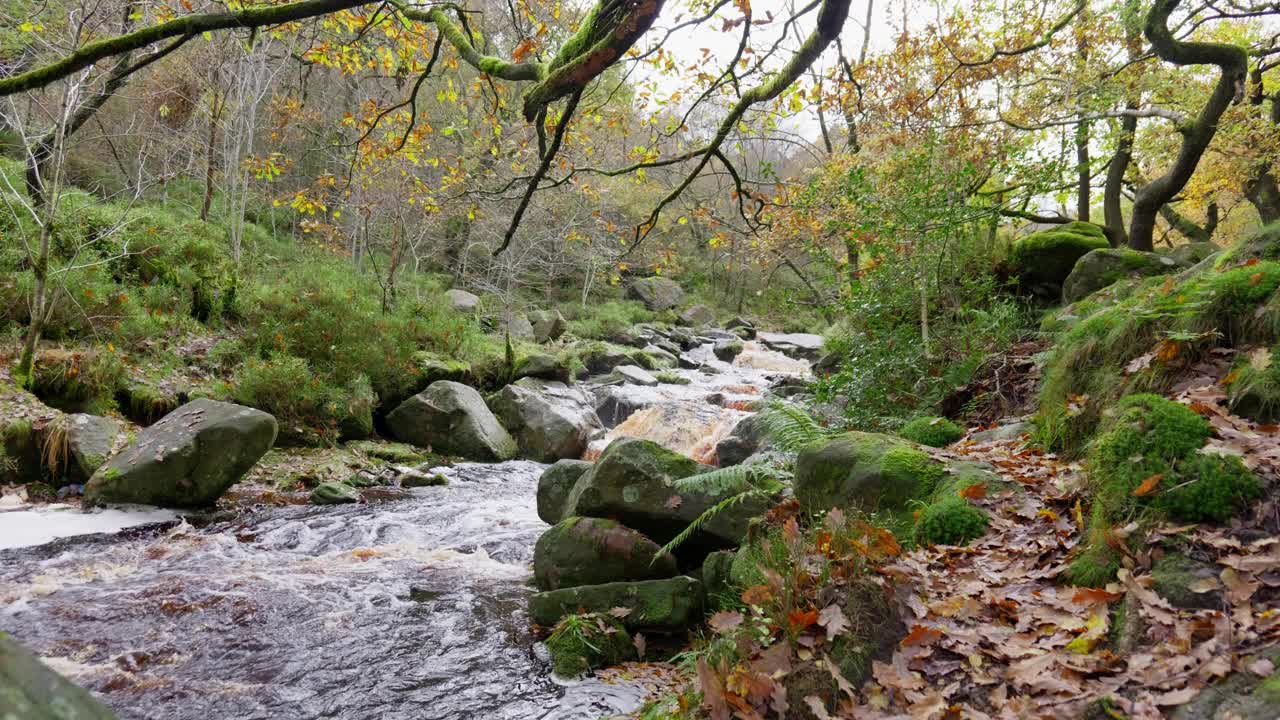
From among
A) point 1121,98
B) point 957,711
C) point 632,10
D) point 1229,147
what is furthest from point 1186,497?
point 1229,147

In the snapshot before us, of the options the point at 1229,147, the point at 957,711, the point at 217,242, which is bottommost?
the point at 957,711

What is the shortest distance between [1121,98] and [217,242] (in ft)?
56.3

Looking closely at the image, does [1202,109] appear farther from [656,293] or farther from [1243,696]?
[656,293]

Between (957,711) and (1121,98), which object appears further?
(1121,98)

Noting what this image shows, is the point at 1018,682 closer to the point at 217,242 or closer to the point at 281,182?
the point at 217,242

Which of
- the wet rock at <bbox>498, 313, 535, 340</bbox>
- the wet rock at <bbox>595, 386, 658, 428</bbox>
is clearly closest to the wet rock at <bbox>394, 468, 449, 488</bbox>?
the wet rock at <bbox>595, 386, 658, 428</bbox>

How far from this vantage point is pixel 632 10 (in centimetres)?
310

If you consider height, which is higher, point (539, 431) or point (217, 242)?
point (217, 242)

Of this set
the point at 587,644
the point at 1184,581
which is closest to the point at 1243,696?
the point at 1184,581

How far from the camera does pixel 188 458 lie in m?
7.65

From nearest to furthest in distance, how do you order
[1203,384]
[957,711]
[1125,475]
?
[957,711] < [1125,475] < [1203,384]

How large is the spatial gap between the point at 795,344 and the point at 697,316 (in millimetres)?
6173

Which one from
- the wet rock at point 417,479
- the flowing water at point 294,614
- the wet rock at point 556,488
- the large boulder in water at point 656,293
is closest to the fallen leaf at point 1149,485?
the flowing water at point 294,614

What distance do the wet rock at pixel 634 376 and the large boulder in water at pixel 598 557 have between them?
1137 centimetres
